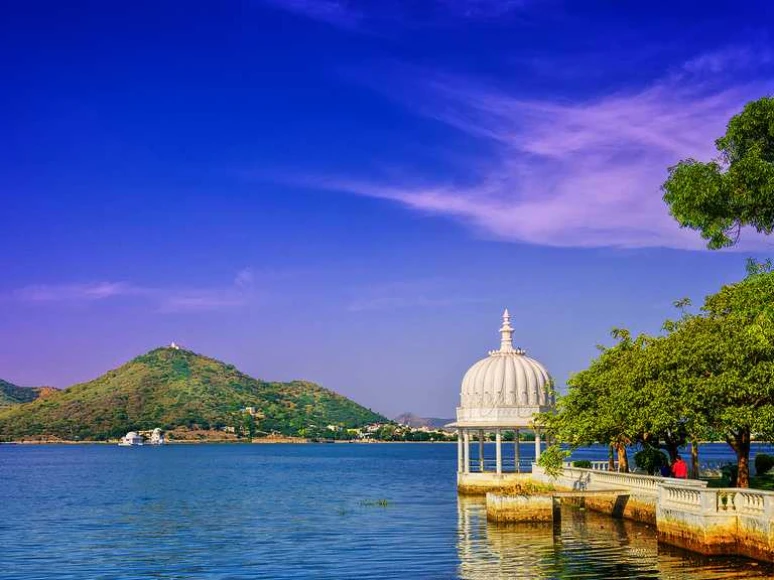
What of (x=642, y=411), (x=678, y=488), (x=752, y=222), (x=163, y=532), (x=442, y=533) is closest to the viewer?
(x=752, y=222)

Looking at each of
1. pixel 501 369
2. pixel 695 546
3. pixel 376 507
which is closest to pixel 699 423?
pixel 695 546

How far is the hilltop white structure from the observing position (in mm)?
59500

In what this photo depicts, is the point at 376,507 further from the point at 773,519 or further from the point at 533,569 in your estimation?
the point at 773,519

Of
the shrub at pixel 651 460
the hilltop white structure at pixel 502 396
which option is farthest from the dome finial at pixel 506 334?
the shrub at pixel 651 460

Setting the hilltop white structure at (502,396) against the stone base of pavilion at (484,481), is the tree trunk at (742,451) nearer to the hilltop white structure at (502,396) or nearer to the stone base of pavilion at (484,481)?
the hilltop white structure at (502,396)

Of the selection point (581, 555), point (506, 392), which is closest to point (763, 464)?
point (506, 392)

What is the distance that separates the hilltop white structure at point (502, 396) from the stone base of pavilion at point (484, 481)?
7cm

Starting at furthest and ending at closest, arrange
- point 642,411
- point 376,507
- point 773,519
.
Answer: point 376,507 → point 642,411 → point 773,519

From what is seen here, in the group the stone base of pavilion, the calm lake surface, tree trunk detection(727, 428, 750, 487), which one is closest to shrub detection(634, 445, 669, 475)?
the calm lake surface

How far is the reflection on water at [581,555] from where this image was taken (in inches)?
1162

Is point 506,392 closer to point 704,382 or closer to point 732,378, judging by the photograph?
point 704,382

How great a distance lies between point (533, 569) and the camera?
31.9 meters

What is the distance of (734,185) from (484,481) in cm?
3530

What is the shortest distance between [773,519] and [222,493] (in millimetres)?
59324
